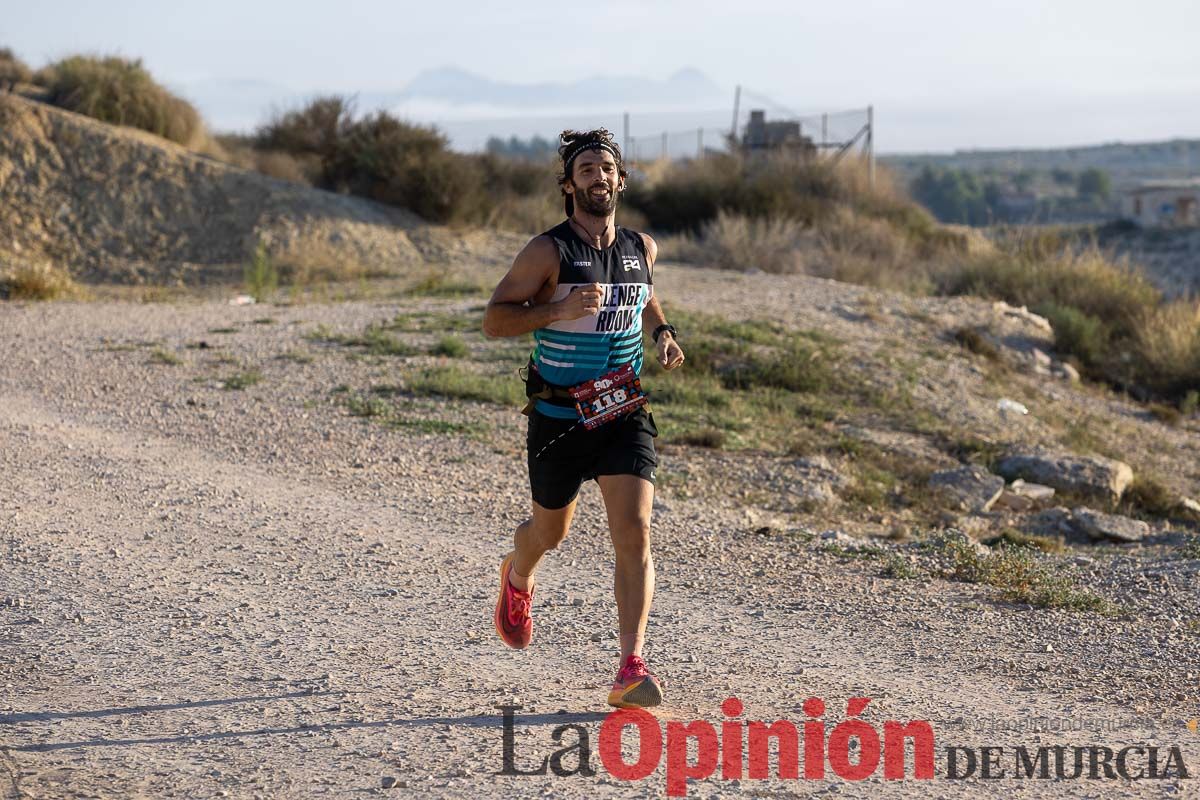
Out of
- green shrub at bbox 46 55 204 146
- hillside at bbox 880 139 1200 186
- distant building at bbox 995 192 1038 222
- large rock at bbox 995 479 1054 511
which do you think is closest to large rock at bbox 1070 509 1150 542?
large rock at bbox 995 479 1054 511

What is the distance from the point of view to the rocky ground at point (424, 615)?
4.54 metres

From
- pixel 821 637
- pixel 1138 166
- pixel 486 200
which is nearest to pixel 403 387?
pixel 821 637

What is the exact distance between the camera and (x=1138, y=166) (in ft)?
552

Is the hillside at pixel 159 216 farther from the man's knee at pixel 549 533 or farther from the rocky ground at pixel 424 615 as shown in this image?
the man's knee at pixel 549 533

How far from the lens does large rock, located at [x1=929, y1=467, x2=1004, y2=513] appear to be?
10.2m

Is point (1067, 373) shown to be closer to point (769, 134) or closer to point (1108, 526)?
point (1108, 526)

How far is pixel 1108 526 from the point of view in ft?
31.4

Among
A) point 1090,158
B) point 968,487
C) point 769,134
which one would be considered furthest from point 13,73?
point 1090,158

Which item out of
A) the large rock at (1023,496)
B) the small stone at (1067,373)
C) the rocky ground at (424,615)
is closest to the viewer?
the rocky ground at (424,615)

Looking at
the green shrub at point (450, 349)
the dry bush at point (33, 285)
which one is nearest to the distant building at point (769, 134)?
the dry bush at point (33, 285)

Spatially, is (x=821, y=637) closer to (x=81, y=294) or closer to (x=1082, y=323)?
(x=1082, y=323)

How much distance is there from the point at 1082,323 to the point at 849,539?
432 inches

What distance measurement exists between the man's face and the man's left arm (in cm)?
22

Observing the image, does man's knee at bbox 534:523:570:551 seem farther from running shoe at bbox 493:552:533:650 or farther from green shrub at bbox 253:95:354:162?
green shrub at bbox 253:95:354:162
